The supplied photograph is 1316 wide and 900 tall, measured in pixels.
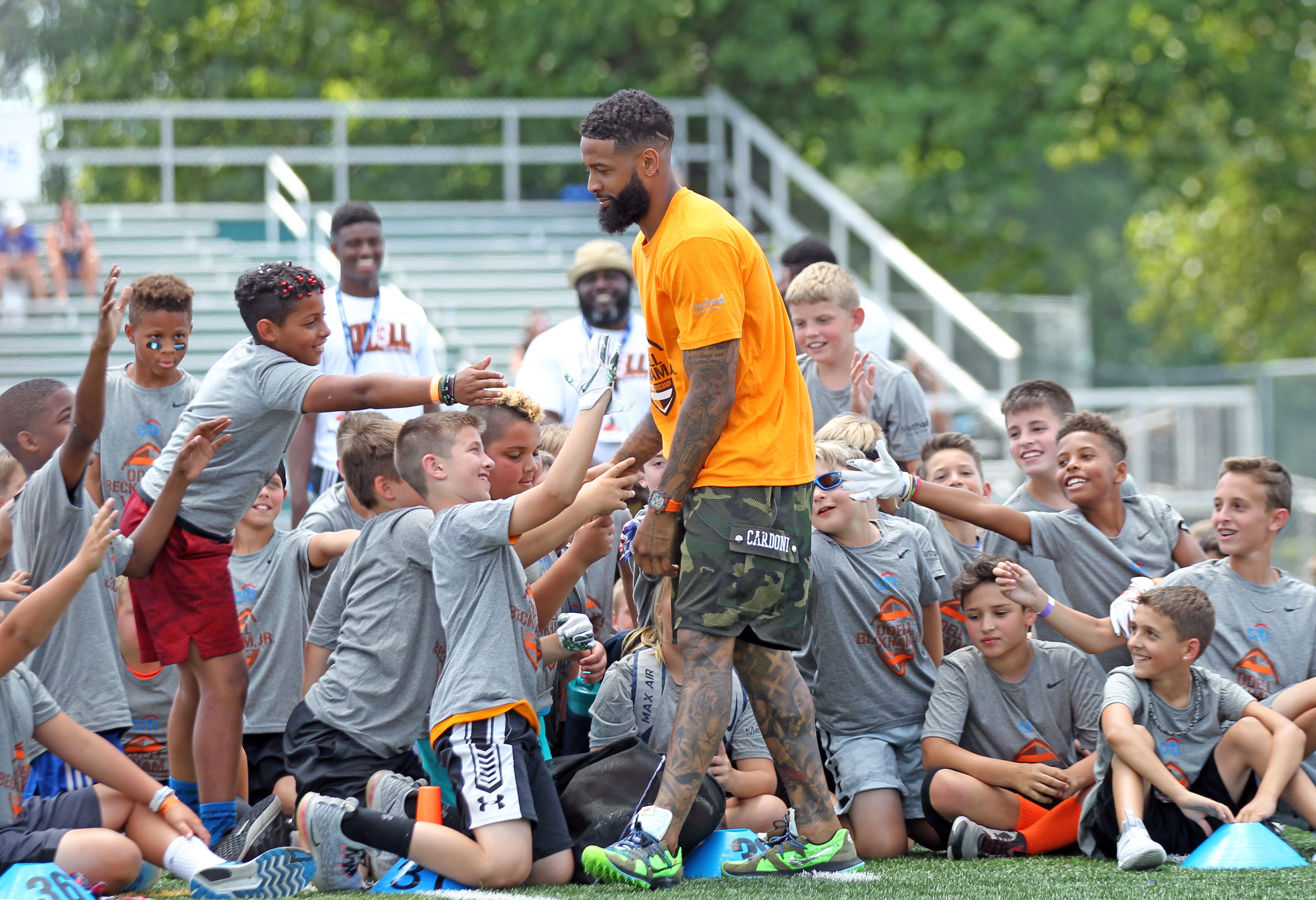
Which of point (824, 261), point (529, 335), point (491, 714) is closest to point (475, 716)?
point (491, 714)

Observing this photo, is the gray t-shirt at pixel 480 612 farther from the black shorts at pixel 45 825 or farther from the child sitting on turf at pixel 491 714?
the black shorts at pixel 45 825

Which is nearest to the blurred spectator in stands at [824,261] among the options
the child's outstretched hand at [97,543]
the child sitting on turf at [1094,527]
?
the child sitting on turf at [1094,527]

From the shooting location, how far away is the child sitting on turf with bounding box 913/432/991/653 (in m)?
5.82

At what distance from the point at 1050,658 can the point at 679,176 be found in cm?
1136

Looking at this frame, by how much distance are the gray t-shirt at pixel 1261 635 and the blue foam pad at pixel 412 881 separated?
277cm

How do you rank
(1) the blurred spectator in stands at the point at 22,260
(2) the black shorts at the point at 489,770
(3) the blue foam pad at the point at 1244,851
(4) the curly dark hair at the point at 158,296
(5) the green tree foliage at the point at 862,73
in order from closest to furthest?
(2) the black shorts at the point at 489,770, (3) the blue foam pad at the point at 1244,851, (4) the curly dark hair at the point at 158,296, (1) the blurred spectator in stands at the point at 22,260, (5) the green tree foliage at the point at 862,73

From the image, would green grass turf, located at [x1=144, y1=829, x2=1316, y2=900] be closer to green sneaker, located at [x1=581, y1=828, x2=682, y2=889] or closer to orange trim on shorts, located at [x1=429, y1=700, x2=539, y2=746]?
green sneaker, located at [x1=581, y1=828, x2=682, y2=889]

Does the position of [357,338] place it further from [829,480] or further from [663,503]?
[663,503]

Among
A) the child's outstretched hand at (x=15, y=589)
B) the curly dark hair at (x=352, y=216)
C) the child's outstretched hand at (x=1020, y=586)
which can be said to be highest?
the curly dark hair at (x=352, y=216)

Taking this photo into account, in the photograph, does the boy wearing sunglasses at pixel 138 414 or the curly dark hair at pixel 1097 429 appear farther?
the boy wearing sunglasses at pixel 138 414

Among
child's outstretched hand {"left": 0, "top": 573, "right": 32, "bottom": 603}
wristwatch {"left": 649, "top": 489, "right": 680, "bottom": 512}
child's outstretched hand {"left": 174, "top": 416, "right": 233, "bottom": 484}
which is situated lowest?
child's outstretched hand {"left": 0, "top": 573, "right": 32, "bottom": 603}

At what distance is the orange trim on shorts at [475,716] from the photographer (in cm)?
424

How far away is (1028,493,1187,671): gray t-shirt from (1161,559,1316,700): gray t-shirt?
231mm

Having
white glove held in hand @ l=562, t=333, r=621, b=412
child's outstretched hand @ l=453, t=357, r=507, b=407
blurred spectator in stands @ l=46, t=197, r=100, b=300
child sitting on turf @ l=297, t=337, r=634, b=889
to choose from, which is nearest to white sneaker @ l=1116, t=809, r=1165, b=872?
child sitting on turf @ l=297, t=337, r=634, b=889
